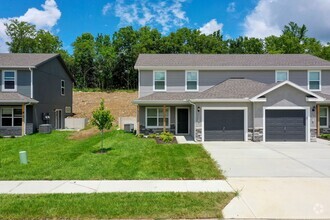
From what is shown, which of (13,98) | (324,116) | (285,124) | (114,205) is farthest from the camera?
(324,116)

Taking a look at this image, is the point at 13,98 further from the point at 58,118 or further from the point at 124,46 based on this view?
the point at 124,46

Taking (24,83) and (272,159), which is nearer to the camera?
(272,159)

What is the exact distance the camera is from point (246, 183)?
769cm

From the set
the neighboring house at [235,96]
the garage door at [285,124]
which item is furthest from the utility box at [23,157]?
the garage door at [285,124]

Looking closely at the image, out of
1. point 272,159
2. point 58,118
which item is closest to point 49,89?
point 58,118

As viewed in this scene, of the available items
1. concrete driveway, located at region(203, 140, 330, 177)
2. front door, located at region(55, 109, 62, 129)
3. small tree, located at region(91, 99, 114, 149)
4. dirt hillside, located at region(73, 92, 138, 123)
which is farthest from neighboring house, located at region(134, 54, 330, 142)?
dirt hillside, located at region(73, 92, 138, 123)

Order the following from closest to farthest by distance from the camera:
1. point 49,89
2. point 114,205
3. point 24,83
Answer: point 114,205, point 24,83, point 49,89

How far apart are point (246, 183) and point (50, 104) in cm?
2031

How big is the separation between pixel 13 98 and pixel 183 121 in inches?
520

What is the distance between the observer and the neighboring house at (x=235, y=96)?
15.9m

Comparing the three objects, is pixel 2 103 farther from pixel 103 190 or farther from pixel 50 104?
pixel 103 190

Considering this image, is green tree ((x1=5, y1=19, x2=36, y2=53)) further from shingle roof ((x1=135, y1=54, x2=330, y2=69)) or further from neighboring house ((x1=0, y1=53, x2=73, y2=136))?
shingle roof ((x1=135, y1=54, x2=330, y2=69))

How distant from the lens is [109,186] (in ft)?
24.3

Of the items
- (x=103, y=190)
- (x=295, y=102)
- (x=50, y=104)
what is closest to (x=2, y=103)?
(x=50, y=104)
